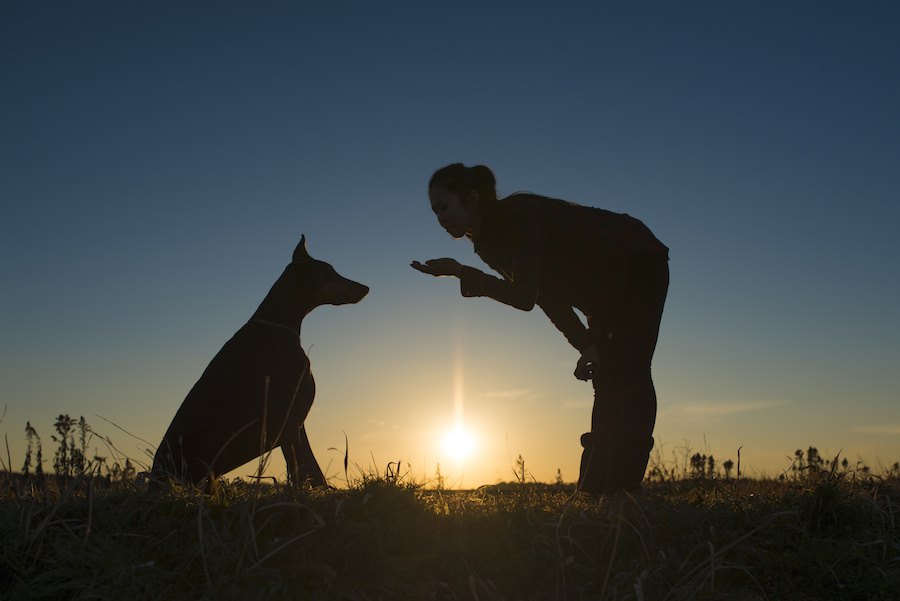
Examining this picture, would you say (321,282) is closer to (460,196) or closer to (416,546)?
(460,196)

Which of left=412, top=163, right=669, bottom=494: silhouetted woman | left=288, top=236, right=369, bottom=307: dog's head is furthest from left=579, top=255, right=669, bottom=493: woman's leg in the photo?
left=288, top=236, right=369, bottom=307: dog's head

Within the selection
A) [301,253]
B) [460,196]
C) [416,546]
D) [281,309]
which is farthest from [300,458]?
[416,546]

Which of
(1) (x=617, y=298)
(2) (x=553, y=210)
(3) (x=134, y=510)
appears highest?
(2) (x=553, y=210)

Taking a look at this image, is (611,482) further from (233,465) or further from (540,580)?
(233,465)

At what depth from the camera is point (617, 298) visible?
4.78m

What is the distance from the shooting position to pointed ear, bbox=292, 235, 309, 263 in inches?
249

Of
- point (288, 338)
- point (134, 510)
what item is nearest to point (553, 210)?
point (288, 338)

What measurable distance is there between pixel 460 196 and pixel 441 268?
483 millimetres

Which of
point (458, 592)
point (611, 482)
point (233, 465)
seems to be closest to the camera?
point (458, 592)

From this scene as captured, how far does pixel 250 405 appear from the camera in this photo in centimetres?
491

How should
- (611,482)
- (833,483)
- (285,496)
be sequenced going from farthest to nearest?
(611,482)
(833,483)
(285,496)

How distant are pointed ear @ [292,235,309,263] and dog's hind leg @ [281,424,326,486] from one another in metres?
1.60

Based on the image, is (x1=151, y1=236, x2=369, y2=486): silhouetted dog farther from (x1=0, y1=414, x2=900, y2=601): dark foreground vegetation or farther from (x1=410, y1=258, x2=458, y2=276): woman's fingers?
(x1=0, y1=414, x2=900, y2=601): dark foreground vegetation

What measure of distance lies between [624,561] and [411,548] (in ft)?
2.79
